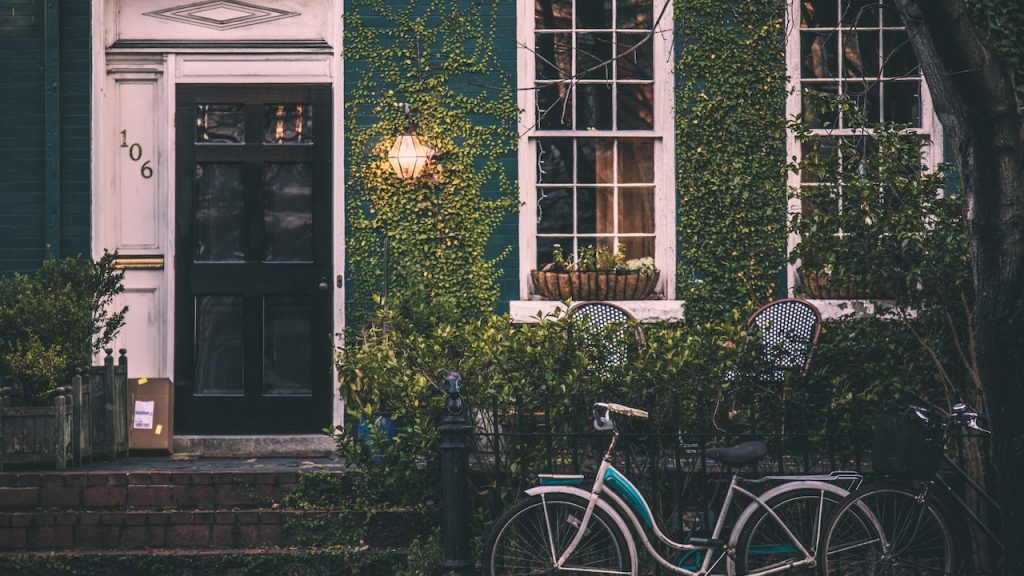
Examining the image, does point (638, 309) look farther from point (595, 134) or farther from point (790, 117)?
point (790, 117)

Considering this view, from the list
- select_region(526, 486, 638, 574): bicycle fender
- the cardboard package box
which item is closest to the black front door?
the cardboard package box

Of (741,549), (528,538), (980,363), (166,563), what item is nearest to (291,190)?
(166,563)

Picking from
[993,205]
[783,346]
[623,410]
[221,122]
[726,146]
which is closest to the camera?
[993,205]

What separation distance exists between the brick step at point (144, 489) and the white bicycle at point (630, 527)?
6.60 ft

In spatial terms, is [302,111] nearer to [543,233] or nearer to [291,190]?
[291,190]

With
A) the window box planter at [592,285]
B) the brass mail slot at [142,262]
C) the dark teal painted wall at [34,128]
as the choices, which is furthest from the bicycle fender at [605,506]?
the dark teal painted wall at [34,128]

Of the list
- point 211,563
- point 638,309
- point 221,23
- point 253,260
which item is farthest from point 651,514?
point 221,23

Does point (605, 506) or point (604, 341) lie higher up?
point (604, 341)

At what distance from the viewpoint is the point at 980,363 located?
484 centimetres

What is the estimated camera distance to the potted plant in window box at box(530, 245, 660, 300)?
8.45 m

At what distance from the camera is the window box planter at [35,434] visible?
22.7 ft

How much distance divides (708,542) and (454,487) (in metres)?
1.37

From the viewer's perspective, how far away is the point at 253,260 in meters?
8.63

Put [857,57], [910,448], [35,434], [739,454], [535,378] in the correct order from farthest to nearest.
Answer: [857,57] → [35,434] → [535,378] → [739,454] → [910,448]
